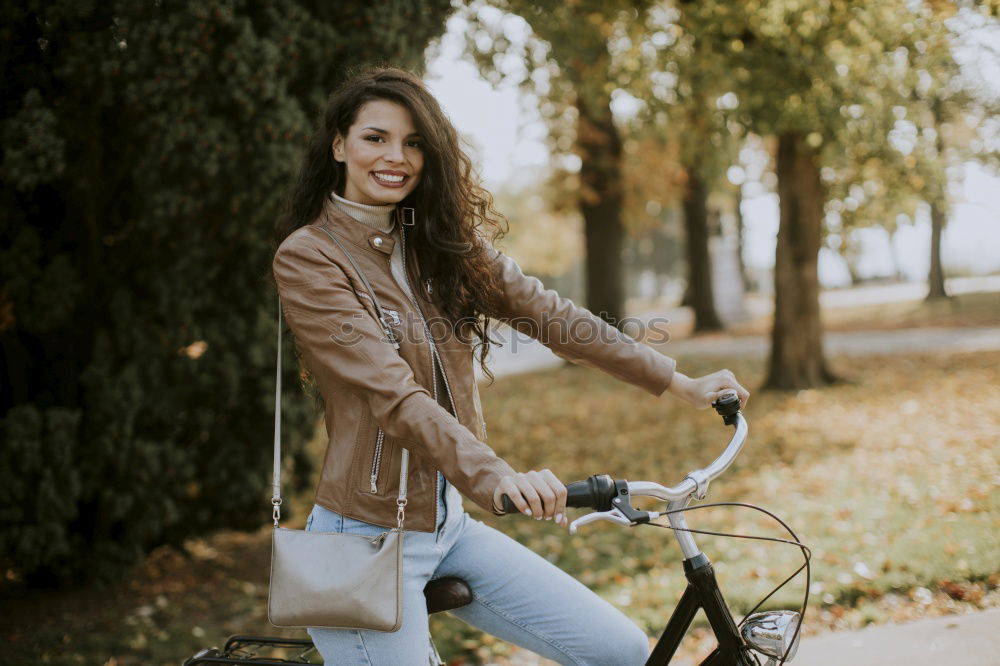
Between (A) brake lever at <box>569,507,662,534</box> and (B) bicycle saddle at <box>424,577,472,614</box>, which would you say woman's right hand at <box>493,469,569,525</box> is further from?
(B) bicycle saddle at <box>424,577,472,614</box>

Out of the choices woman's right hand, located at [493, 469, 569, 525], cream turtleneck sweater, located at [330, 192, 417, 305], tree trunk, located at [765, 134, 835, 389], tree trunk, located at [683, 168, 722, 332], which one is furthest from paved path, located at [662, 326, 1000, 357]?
woman's right hand, located at [493, 469, 569, 525]

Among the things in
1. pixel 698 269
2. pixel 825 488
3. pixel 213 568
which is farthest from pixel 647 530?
pixel 698 269

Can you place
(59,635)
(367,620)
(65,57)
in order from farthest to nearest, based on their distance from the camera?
(59,635) → (65,57) → (367,620)

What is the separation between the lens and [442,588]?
2115 millimetres

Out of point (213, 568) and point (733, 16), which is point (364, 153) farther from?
point (733, 16)

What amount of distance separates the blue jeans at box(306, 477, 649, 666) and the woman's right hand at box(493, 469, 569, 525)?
1.36 ft

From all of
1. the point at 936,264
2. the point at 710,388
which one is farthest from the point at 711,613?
the point at 936,264

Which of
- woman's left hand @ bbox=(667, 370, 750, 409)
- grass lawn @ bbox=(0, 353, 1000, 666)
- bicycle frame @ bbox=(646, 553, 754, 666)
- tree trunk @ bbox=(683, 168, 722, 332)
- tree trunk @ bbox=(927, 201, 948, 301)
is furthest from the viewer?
tree trunk @ bbox=(927, 201, 948, 301)

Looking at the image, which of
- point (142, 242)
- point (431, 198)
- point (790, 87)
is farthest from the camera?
point (790, 87)

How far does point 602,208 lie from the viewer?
53.7ft

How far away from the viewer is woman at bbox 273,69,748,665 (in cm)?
195

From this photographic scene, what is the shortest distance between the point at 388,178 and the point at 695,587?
4.35 ft

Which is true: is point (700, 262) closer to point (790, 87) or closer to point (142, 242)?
point (790, 87)

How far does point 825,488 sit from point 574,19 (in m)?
4.98
